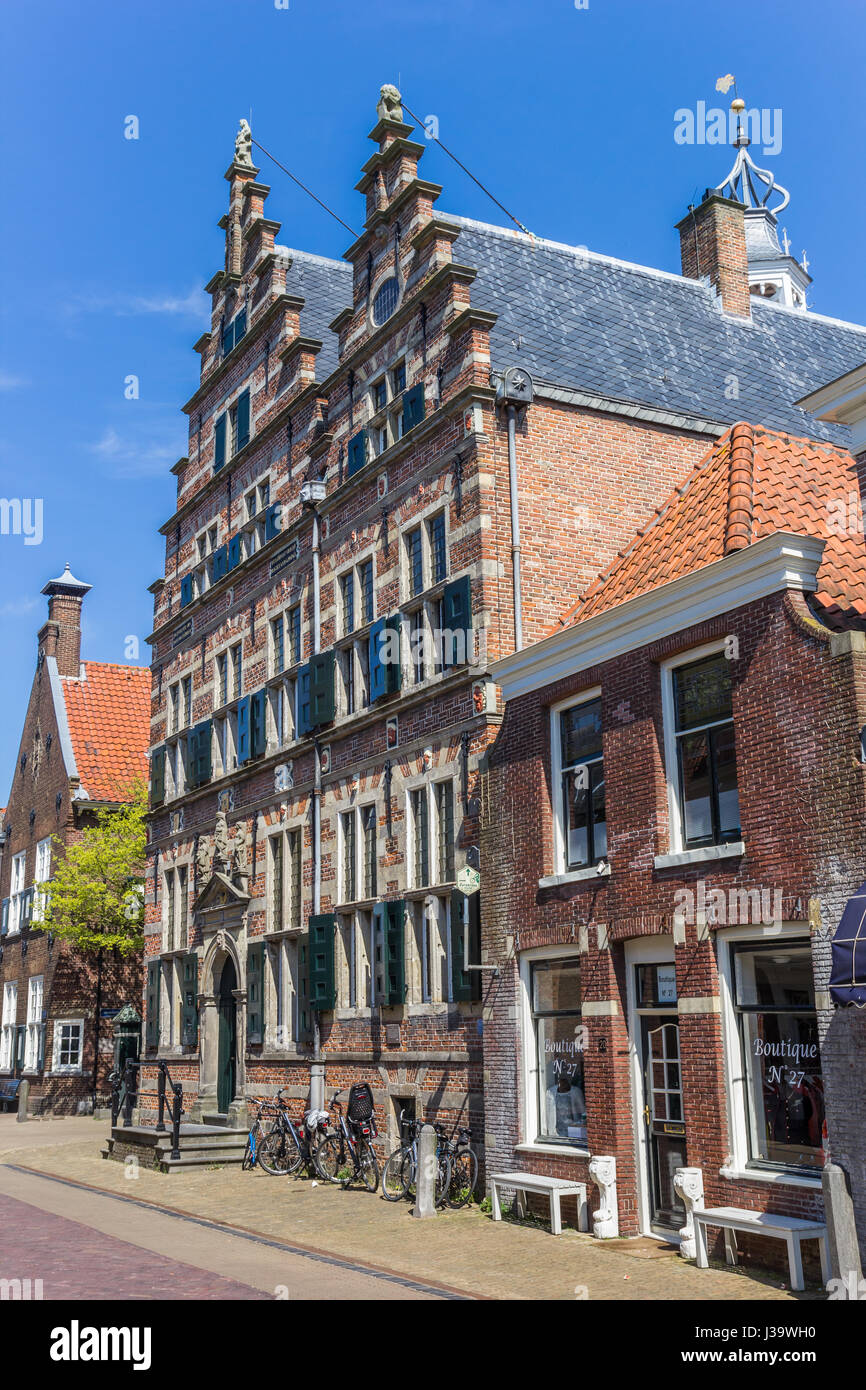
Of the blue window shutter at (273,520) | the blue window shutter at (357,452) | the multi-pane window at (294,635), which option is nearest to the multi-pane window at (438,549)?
the blue window shutter at (357,452)

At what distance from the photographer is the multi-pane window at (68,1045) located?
114 feet

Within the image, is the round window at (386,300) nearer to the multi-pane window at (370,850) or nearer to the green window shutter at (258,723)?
the green window shutter at (258,723)

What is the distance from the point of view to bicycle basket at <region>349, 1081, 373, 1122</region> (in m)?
18.1

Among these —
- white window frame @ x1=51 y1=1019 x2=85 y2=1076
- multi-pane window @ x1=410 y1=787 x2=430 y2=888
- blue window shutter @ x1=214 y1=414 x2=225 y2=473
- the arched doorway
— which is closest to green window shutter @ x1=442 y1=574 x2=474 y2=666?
multi-pane window @ x1=410 y1=787 x2=430 y2=888

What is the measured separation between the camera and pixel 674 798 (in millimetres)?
12508

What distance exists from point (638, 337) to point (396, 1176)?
13.3m

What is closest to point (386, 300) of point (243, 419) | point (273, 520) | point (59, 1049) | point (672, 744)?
point (273, 520)

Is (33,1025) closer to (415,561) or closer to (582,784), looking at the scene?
(415,561)

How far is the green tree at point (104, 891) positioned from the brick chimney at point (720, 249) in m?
19.2

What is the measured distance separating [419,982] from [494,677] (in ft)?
15.4

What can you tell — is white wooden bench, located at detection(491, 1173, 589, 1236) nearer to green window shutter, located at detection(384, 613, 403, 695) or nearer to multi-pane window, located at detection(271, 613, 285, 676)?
green window shutter, located at detection(384, 613, 403, 695)

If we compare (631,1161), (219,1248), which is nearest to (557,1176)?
(631,1161)

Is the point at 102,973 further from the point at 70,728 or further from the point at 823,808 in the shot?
the point at 823,808

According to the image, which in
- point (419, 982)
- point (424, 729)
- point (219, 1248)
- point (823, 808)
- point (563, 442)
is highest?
point (563, 442)
